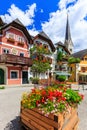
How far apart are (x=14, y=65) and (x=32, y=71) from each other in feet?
15.4

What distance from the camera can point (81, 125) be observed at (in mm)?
5746

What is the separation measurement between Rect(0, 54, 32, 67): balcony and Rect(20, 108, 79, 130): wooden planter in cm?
1870

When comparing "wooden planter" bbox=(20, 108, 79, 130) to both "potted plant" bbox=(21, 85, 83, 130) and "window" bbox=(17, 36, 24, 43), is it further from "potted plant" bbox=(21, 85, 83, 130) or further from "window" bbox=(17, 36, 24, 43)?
"window" bbox=(17, 36, 24, 43)

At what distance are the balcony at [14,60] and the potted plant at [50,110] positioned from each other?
1874 centimetres

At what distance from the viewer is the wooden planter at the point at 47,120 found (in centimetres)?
393

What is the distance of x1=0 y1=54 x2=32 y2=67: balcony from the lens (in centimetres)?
2311

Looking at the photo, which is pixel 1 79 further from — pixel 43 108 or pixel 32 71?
pixel 43 108

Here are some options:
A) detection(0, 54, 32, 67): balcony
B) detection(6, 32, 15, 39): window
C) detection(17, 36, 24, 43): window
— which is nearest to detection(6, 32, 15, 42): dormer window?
detection(6, 32, 15, 39): window

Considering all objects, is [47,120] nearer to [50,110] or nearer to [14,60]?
[50,110]

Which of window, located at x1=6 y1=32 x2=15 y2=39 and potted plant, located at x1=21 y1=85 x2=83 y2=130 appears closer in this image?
potted plant, located at x1=21 y1=85 x2=83 y2=130

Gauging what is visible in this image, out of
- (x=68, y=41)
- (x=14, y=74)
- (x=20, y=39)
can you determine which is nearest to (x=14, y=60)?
(x=14, y=74)

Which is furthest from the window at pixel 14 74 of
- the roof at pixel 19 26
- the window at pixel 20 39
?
the roof at pixel 19 26

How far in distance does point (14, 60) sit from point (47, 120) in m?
20.9

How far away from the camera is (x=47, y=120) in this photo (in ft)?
13.6
